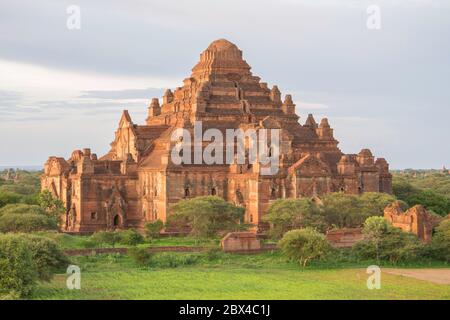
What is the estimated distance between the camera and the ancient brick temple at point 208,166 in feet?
264

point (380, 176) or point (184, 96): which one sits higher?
point (184, 96)

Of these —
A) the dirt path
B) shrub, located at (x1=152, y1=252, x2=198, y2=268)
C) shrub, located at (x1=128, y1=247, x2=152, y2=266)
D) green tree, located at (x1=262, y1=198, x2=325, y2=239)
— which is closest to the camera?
the dirt path

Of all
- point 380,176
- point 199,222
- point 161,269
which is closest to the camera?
point 161,269

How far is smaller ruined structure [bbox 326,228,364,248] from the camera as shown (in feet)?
233

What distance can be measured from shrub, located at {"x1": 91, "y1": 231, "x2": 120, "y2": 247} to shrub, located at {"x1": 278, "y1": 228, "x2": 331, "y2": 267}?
41.3 feet

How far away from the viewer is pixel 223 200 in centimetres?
7638

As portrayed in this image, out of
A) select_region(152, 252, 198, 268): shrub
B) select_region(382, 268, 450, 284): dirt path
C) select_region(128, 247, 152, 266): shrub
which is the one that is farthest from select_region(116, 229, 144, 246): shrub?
select_region(382, 268, 450, 284): dirt path

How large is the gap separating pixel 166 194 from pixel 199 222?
744 centimetres

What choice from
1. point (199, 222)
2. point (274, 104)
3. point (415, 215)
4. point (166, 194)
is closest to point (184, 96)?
point (274, 104)

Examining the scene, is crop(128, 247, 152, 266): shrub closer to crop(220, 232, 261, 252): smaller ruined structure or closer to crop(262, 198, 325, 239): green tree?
crop(220, 232, 261, 252): smaller ruined structure

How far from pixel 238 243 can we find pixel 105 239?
9.51 m

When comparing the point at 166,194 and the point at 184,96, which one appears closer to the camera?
the point at 166,194
